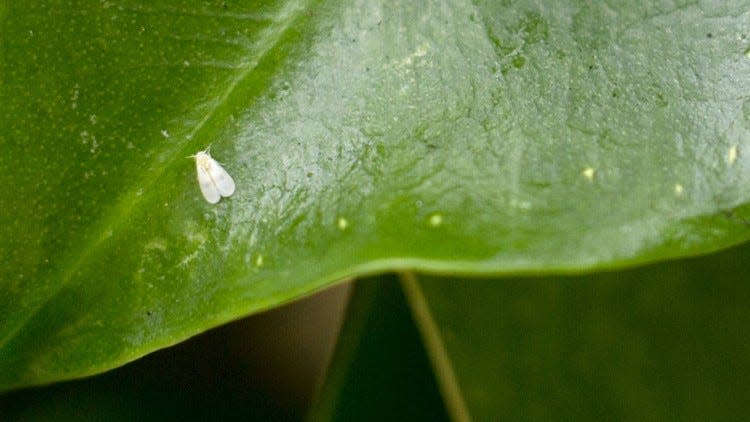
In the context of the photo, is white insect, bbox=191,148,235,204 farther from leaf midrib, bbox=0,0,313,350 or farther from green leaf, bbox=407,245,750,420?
green leaf, bbox=407,245,750,420

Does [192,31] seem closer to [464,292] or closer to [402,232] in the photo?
[402,232]

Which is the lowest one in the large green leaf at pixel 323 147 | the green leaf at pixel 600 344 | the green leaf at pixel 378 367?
the green leaf at pixel 600 344

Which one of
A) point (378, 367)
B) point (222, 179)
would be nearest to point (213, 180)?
point (222, 179)

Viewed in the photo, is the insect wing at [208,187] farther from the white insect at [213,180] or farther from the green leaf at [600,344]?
the green leaf at [600,344]

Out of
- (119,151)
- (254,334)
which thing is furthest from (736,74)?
(254,334)

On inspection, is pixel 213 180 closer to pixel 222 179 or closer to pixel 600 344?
pixel 222 179

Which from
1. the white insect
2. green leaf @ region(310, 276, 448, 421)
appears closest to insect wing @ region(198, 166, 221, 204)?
the white insect

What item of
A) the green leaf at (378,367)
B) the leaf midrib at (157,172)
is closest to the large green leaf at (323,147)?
the leaf midrib at (157,172)
